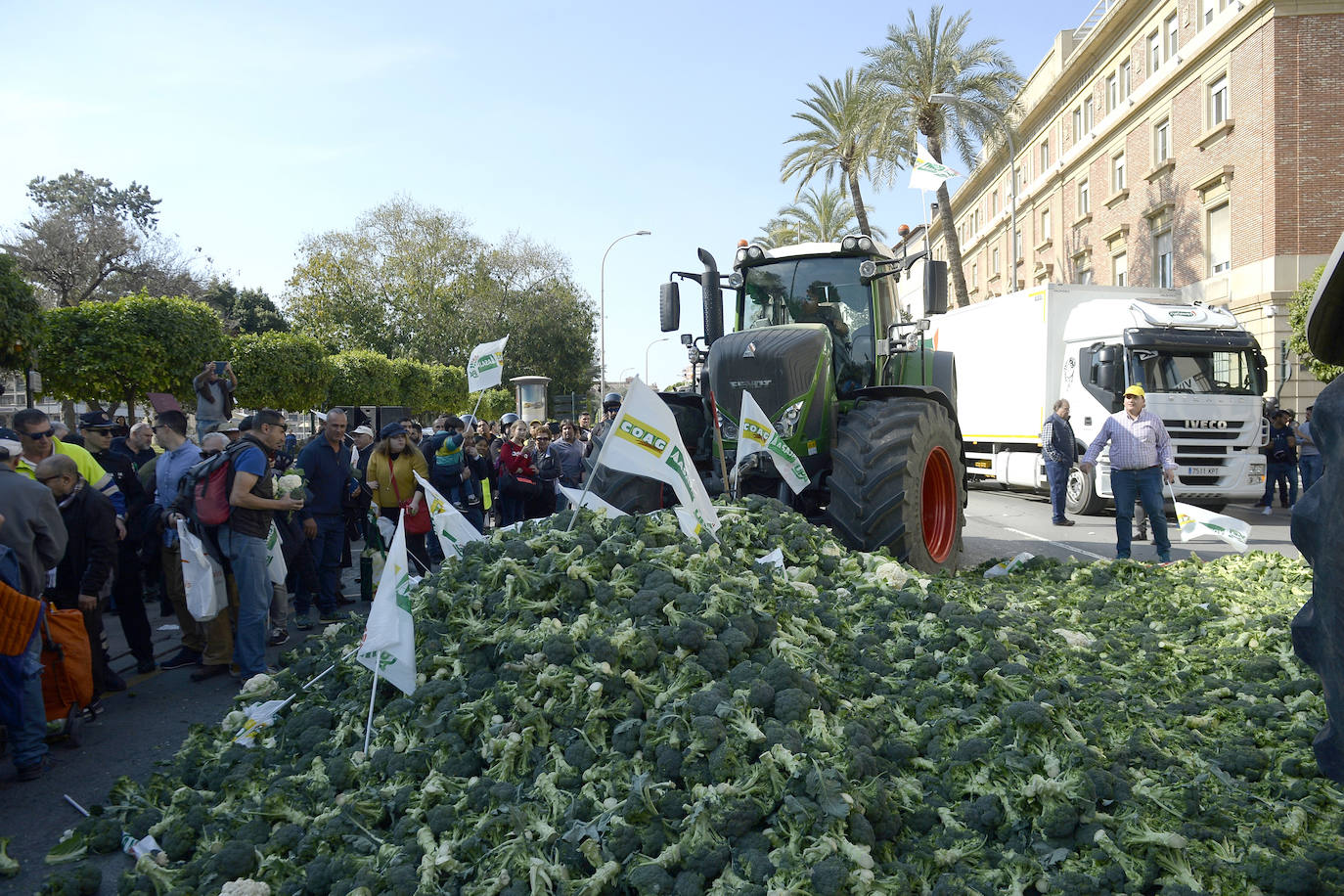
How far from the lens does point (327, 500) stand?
888 centimetres

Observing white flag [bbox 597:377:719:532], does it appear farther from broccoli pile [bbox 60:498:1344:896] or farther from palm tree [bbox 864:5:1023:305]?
palm tree [bbox 864:5:1023:305]

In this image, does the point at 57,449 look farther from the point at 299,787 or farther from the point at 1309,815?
the point at 1309,815

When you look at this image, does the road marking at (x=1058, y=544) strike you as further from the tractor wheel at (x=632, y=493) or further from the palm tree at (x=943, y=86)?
the palm tree at (x=943, y=86)

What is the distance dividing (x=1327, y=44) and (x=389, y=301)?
3738 centimetres

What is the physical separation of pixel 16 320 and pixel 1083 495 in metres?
18.4

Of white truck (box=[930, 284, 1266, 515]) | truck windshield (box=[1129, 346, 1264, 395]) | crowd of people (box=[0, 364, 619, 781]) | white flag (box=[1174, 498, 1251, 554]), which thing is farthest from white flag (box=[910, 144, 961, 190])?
crowd of people (box=[0, 364, 619, 781])

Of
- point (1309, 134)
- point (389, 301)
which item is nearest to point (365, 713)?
point (1309, 134)

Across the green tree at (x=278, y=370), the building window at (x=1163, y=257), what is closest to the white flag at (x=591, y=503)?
the green tree at (x=278, y=370)

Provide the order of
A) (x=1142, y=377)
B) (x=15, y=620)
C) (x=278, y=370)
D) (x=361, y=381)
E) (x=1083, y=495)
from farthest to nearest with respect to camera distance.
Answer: (x=361, y=381), (x=278, y=370), (x=1083, y=495), (x=1142, y=377), (x=15, y=620)

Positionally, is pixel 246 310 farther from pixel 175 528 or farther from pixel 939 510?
pixel 939 510

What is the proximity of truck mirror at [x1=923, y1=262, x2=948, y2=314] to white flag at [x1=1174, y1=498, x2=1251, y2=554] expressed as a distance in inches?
118

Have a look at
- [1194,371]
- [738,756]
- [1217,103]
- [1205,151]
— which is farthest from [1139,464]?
[1217,103]

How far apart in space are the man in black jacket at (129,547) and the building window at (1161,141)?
30682mm

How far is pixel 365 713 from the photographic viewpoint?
4426mm
